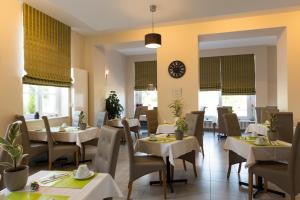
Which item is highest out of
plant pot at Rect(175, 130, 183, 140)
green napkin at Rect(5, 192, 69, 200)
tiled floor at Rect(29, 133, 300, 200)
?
plant pot at Rect(175, 130, 183, 140)

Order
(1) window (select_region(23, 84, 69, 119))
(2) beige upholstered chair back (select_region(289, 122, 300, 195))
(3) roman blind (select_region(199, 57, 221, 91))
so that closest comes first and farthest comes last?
(2) beige upholstered chair back (select_region(289, 122, 300, 195)) → (1) window (select_region(23, 84, 69, 119)) → (3) roman blind (select_region(199, 57, 221, 91))

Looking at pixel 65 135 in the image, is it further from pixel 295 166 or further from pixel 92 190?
pixel 295 166

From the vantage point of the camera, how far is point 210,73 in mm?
9469

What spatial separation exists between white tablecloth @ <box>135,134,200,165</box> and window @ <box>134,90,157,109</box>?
21.8 ft

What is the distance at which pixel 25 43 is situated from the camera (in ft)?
15.8

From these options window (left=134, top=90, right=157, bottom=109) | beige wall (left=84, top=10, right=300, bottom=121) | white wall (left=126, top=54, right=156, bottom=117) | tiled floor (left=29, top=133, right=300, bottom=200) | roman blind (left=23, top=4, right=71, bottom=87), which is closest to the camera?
tiled floor (left=29, top=133, right=300, bottom=200)

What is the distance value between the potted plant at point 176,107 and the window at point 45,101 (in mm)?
2818

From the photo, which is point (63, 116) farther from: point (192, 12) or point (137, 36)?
point (192, 12)

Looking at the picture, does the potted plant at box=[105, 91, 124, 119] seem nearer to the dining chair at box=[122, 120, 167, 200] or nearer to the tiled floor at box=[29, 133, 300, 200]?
the tiled floor at box=[29, 133, 300, 200]

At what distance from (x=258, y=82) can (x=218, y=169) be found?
5.69 metres

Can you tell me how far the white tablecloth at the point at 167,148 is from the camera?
3266 mm

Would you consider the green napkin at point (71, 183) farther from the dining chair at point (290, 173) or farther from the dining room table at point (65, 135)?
the dining room table at point (65, 135)

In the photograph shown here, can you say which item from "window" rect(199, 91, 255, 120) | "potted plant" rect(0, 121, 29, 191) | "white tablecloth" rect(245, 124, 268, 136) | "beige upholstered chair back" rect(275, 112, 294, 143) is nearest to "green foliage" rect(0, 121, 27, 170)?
"potted plant" rect(0, 121, 29, 191)

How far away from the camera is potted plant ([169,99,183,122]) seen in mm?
6195
